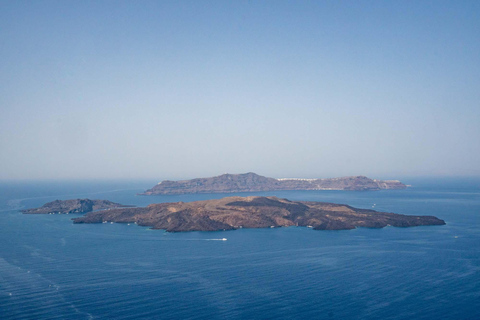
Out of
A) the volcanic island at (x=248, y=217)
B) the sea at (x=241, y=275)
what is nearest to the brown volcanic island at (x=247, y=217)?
the volcanic island at (x=248, y=217)

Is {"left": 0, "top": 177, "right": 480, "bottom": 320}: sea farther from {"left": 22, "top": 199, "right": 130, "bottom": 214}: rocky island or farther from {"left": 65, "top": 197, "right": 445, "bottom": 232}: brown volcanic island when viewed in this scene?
{"left": 22, "top": 199, "right": 130, "bottom": 214}: rocky island

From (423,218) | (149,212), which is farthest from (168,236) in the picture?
(423,218)

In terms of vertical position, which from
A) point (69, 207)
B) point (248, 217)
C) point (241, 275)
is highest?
point (69, 207)

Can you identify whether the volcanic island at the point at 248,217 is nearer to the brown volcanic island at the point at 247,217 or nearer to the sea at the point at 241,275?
the brown volcanic island at the point at 247,217

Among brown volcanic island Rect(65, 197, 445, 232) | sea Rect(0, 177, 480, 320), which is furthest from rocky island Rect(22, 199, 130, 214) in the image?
→ sea Rect(0, 177, 480, 320)

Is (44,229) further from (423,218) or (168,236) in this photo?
(423,218)

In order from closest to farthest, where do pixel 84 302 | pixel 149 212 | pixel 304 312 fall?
pixel 304 312 < pixel 84 302 < pixel 149 212

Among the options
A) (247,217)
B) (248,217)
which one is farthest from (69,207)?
(248,217)

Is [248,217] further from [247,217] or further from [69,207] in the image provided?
[69,207]
